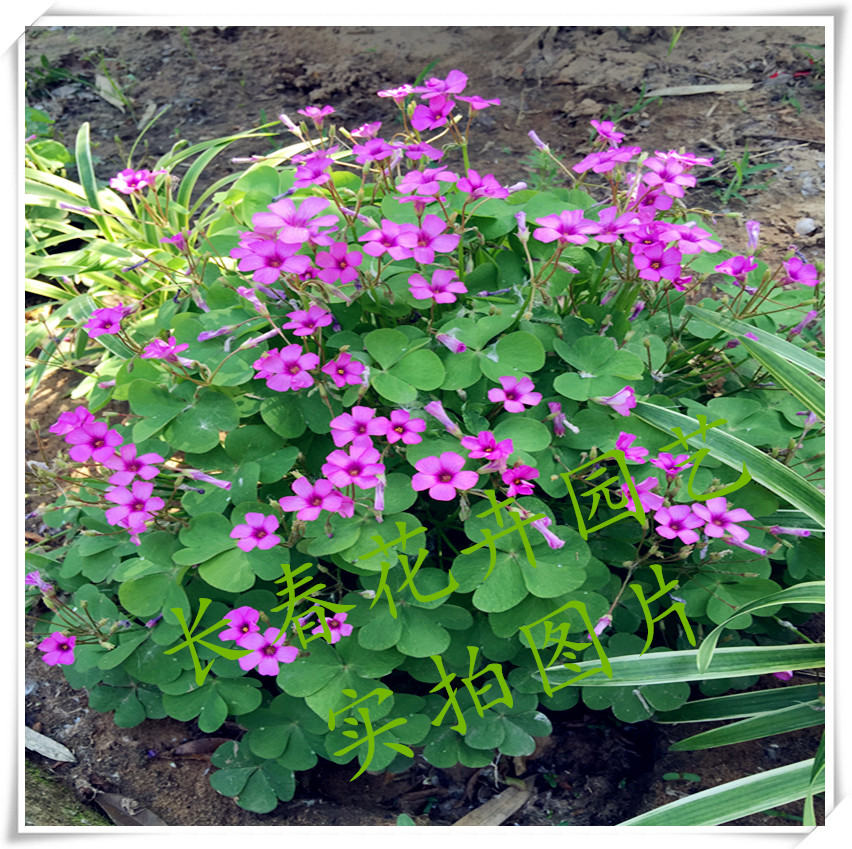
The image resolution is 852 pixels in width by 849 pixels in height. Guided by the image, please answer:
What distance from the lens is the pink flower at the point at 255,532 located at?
4.69 ft

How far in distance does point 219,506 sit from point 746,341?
1315 millimetres

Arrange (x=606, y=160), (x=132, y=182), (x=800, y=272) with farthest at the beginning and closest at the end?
(x=132, y=182) < (x=800, y=272) < (x=606, y=160)

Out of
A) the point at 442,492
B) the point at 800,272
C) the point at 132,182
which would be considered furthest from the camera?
the point at 132,182

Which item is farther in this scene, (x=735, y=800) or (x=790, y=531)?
(x=790, y=531)

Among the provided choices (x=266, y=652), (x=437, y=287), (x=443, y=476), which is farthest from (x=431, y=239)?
(x=266, y=652)

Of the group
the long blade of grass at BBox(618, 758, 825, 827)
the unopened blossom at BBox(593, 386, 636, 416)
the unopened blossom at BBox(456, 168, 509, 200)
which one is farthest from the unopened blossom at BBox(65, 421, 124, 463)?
the long blade of grass at BBox(618, 758, 825, 827)

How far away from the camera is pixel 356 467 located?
54.1 inches

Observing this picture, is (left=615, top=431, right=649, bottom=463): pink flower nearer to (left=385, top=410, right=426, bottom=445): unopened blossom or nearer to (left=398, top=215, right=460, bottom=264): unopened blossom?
(left=385, top=410, right=426, bottom=445): unopened blossom

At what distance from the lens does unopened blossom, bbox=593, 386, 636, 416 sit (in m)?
1.52

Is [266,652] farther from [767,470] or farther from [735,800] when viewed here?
[767,470]

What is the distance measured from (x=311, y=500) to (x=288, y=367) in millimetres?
295

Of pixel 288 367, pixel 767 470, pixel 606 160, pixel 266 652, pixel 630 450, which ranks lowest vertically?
pixel 266 652

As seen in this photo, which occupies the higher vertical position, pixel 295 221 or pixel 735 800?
pixel 295 221

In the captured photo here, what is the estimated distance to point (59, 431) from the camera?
152cm
